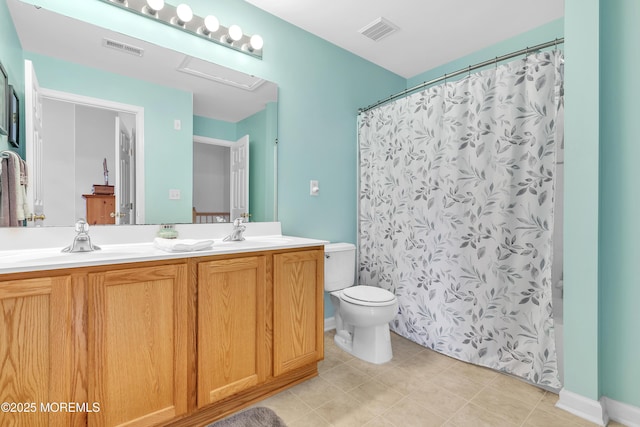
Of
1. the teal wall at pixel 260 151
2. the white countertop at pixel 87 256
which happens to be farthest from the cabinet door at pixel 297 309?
the teal wall at pixel 260 151

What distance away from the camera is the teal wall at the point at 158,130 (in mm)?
1557

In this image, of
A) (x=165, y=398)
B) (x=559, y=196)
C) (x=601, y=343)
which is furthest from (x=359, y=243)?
(x=165, y=398)

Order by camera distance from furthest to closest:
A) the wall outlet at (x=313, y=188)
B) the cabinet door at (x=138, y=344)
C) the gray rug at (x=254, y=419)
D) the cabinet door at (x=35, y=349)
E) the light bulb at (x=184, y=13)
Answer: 1. the wall outlet at (x=313, y=188)
2. the light bulb at (x=184, y=13)
3. the gray rug at (x=254, y=419)
4. the cabinet door at (x=138, y=344)
5. the cabinet door at (x=35, y=349)

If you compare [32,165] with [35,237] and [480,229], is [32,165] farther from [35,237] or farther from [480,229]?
[480,229]

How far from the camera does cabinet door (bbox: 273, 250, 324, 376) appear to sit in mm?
1655

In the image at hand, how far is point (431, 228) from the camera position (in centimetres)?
219

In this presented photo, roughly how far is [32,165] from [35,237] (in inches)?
13.4

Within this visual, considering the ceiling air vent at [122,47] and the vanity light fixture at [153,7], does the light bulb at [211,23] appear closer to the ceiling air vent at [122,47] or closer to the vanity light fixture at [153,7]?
the vanity light fixture at [153,7]

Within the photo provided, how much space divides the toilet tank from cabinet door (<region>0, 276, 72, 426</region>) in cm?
158

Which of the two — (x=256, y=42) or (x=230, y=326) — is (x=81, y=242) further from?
(x=256, y=42)

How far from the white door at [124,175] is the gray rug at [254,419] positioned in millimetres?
1147

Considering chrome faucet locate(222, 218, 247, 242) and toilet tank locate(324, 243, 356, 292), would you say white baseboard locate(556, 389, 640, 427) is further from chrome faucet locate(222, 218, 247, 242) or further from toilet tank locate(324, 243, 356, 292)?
chrome faucet locate(222, 218, 247, 242)

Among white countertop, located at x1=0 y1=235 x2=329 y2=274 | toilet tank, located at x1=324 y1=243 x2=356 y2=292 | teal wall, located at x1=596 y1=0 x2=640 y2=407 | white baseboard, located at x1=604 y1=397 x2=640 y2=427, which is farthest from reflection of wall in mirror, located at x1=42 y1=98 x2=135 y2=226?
white baseboard, located at x1=604 y1=397 x2=640 y2=427

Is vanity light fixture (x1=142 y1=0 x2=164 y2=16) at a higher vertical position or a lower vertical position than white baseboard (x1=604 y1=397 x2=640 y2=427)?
higher
